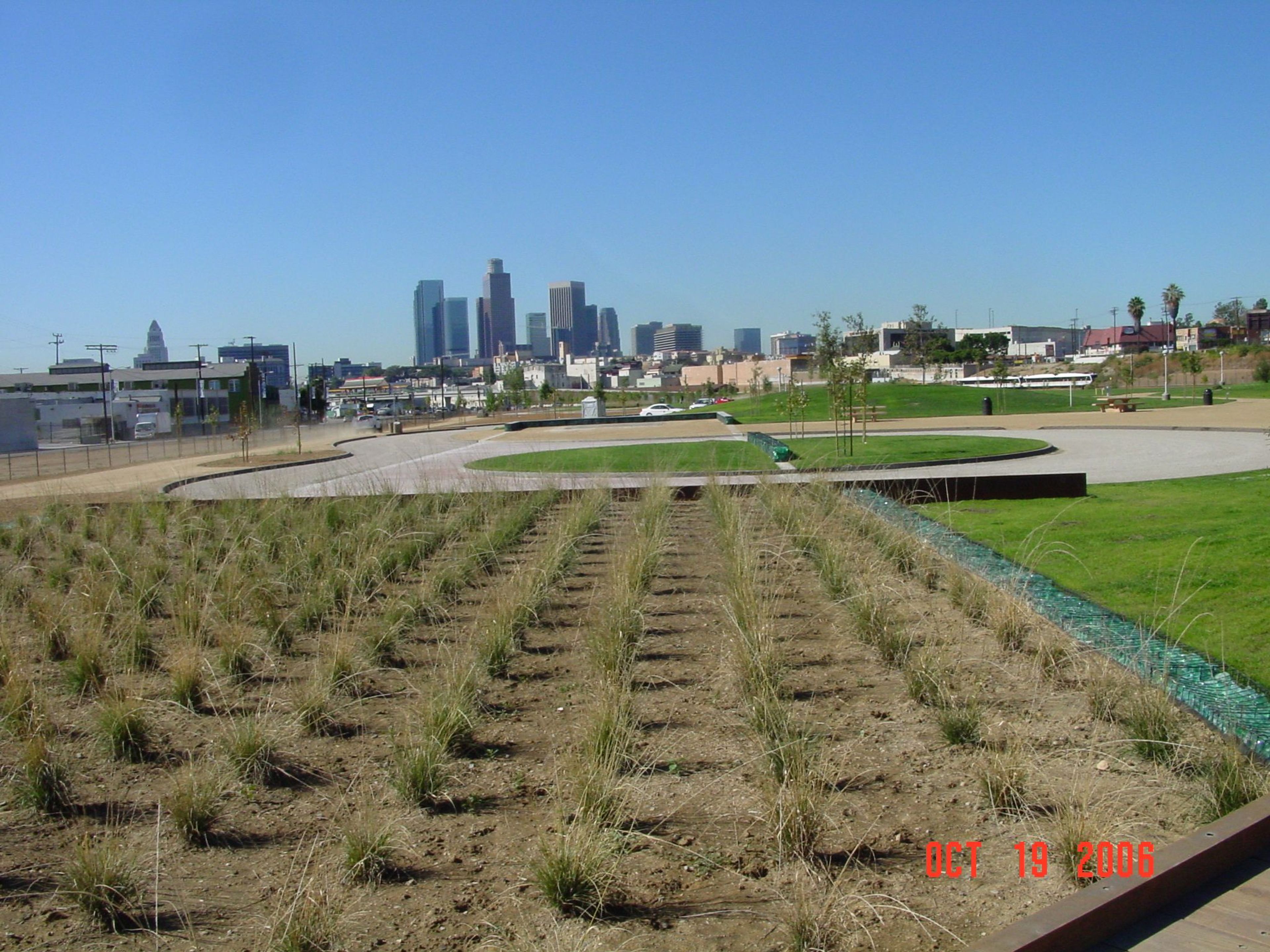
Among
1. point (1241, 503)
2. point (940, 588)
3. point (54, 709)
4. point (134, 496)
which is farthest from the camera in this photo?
point (134, 496)

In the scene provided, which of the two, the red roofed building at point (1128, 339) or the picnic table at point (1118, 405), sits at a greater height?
the red roofed building at point (1128, 339)

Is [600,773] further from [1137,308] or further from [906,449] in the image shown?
[1137,308]

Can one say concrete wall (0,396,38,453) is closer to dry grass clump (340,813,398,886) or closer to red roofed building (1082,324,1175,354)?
dry grass clump (340,813,398,886)

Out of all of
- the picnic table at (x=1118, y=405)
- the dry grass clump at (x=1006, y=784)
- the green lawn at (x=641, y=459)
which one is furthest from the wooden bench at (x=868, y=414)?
the dry grass clump at (x=1006, y=784)

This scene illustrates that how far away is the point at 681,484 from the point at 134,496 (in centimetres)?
899

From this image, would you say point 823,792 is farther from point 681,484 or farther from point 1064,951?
point 681,484

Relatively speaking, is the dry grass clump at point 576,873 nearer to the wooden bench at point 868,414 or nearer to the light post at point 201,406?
the wooden bench at point 868,414

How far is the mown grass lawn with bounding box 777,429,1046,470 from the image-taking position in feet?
77.7

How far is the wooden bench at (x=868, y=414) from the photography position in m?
27.5

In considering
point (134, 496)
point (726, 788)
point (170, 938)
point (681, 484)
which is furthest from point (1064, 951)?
point (134, 496)

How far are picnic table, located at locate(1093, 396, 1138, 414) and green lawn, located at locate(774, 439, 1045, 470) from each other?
17.5m

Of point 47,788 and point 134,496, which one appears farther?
point 134,496

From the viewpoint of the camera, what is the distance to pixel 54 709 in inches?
269

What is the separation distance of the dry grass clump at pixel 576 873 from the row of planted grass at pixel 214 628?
0.76 metres
